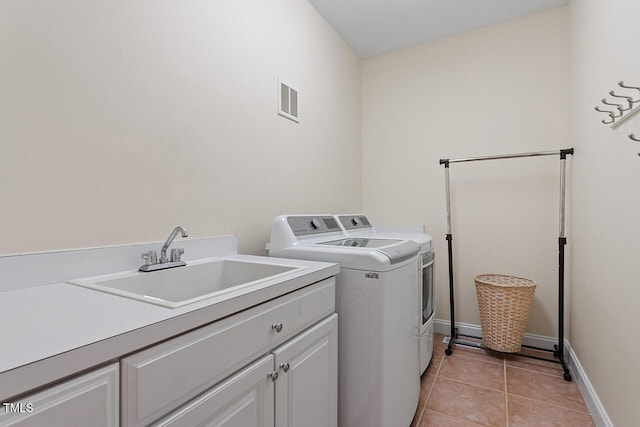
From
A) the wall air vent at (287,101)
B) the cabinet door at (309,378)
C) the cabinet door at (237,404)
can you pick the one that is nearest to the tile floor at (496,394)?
the cabinet door at (309,378)

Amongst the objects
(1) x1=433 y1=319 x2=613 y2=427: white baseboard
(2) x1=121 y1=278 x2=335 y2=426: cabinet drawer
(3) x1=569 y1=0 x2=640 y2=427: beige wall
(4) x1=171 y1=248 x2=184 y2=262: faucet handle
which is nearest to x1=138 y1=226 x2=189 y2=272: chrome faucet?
(4) x1=171 y1=248 x2=184 y2=262: faucet handle

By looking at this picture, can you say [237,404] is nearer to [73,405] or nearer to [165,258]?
[73,405]

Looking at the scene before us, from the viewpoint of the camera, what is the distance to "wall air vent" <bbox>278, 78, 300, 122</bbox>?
200 centimetres

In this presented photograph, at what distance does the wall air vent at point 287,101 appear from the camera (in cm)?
200

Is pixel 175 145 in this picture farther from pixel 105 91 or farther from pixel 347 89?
pixel 347 89

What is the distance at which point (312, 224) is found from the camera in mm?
1874

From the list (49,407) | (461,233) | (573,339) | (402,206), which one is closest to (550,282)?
(573,339)

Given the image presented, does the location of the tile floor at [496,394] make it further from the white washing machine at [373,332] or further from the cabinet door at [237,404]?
the cabinet door at [237,404]

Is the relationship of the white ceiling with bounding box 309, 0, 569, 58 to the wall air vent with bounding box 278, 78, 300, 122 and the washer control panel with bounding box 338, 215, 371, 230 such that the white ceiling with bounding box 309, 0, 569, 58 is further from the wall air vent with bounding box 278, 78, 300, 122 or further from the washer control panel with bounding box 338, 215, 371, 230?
the washer control panel with bounding box 338, 215, 371, 230

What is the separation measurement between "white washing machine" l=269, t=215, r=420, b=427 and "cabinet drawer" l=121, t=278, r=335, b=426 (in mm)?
348

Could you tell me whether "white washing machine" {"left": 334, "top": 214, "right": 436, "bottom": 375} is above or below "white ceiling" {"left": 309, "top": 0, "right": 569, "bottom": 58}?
below

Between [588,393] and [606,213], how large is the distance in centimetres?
103

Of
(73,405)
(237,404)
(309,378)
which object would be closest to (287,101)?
(309,378)

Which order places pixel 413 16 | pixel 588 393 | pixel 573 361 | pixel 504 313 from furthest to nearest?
pixel 413 16 < pixel 504 313 < pixel 573 361 < pixel 588 393
